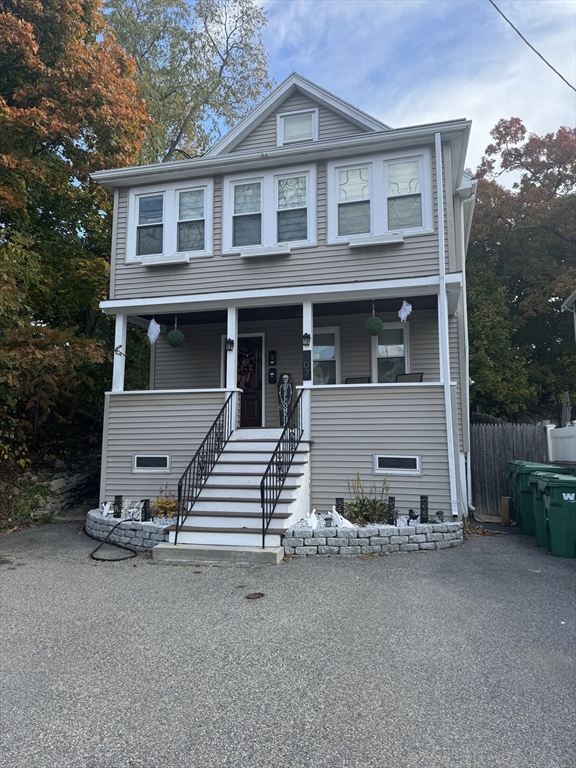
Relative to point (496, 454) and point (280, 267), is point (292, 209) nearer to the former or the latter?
point (280, 267)

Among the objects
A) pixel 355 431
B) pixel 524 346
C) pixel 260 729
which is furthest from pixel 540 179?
pixel 260 729

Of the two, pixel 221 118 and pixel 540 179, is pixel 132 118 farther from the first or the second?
pixel 540 179

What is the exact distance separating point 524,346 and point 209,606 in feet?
65.0

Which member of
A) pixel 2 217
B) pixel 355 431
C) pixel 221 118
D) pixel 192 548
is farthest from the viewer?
pixel 221 118

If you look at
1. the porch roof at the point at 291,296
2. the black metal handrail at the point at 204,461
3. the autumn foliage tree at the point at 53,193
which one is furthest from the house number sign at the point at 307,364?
the autumn foliage tree at the point at 53,193

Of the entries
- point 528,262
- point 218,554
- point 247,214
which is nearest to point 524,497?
point 218,554

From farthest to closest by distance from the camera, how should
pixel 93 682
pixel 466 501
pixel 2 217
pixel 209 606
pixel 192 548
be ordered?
pixel 2 217 → pixel 466 501 → pixel 192 548 → pixel 209 606 → pixel 93 682

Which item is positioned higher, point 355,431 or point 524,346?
point 524,346

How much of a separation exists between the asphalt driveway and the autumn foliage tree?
457 centimetres

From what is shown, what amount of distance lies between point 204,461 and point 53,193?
9097mm

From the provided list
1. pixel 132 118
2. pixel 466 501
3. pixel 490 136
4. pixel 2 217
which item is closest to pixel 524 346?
pixel 490 136

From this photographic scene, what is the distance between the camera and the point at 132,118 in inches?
474

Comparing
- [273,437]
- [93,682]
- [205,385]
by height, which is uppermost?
[205,385]

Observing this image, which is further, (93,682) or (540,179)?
(540,179)
